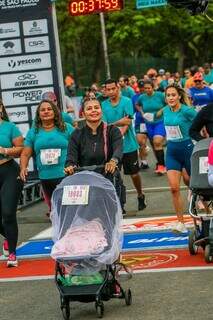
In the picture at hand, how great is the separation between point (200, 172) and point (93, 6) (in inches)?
320

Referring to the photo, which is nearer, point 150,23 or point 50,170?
point 50,170

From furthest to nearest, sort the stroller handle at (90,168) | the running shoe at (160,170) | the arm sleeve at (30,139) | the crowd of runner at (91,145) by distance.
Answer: the running shoe at (160,170) → the arm sleeve at (30,139) → the crowd of runner at (91,145) → the stroller handle at (90,168)

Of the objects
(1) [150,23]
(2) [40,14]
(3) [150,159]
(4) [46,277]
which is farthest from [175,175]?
(1) [150,23]

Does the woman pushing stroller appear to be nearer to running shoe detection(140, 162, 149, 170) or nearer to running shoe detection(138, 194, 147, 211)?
running shoe detection(138, 194, 147, 211)

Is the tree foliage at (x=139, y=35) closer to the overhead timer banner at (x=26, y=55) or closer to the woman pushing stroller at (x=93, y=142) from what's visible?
the overhead timer banner at (x=26, y=55)

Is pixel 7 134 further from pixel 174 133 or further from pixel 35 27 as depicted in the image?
pixel 35 27

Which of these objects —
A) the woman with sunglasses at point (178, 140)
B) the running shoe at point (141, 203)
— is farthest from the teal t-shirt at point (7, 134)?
the running shoe at point (141, 203)

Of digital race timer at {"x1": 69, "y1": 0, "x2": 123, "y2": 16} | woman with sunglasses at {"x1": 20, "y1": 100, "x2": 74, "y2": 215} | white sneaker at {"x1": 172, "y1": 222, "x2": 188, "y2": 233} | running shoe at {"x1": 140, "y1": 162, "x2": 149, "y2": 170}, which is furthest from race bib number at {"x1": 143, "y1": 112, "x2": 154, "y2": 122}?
white sneaker at {"x1": 172, "y1": 222, "x2": 188, "y2": 233}

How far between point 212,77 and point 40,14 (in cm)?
988

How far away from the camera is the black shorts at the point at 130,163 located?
47.4 ft

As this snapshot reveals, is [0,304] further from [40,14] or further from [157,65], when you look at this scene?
[157,65]

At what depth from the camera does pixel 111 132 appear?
29.5ft

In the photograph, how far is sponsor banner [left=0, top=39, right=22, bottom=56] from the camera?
652 inches

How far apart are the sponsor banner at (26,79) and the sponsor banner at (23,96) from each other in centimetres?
9
